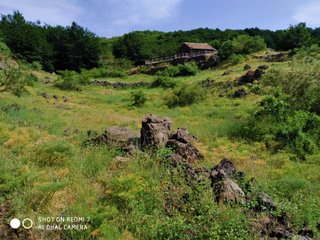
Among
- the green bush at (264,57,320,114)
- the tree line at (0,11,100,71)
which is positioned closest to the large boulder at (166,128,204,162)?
the green bush at (264,57,320,114)

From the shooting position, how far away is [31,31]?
2115 inches

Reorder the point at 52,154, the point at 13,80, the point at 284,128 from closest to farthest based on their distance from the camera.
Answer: the point at 52,154 < the point at 284,128 < the point at 13,80

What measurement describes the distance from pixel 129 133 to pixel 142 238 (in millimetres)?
6622

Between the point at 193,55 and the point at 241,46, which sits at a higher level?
the point at 241,46

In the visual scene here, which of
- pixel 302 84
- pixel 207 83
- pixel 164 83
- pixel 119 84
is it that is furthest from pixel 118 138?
pixel 119 84

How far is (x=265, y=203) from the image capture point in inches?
269

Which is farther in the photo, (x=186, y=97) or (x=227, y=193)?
(x=186, y=97)

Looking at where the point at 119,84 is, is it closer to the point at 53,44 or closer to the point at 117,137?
the point at 53,44

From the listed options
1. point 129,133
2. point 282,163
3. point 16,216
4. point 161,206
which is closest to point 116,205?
point 161,206

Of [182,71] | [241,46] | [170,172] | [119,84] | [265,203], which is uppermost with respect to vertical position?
[241,46]

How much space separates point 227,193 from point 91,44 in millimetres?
53603

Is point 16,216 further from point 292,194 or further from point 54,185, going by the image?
point 292,194

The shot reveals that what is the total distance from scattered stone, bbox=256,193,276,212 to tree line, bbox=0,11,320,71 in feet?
135

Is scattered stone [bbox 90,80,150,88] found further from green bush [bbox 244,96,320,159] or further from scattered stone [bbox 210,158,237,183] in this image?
scattered stone [bbox 210,158,237,183]
